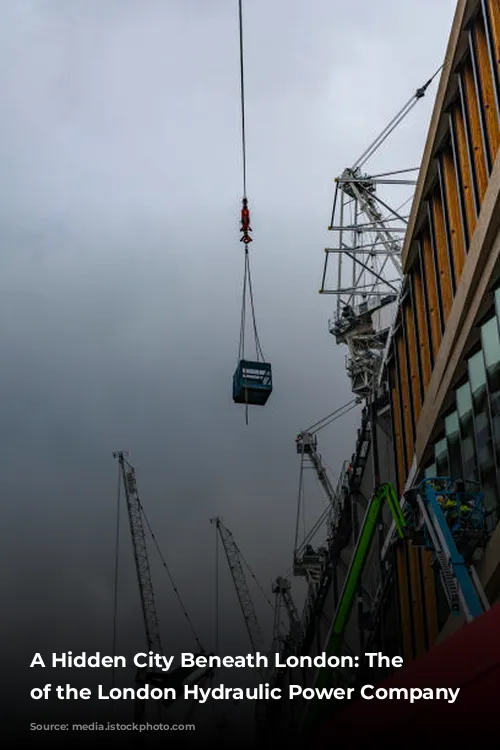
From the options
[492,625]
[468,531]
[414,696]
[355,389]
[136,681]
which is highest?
[355,389]

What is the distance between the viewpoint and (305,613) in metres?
63.7

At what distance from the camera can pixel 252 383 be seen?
4866 cm

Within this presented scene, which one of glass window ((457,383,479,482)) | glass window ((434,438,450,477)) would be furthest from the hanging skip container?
glass window ((457,383,479,482))

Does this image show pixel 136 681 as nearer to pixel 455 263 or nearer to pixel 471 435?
pixel 471 435

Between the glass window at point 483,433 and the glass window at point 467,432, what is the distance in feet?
1.69

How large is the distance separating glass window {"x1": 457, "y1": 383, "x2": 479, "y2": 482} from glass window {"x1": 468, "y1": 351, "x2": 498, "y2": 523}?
516 millimetres

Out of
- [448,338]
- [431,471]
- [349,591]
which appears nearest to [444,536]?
[349,591]

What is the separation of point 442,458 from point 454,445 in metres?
1.65

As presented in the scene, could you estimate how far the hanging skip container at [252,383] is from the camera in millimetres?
48500

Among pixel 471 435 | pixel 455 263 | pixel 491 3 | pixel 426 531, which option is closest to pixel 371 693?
pixel 426 531

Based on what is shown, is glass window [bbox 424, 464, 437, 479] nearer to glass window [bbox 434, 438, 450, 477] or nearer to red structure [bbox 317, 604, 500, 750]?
glass window [bbox 434, 438, 450, 477]

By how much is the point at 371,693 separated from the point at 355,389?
60953mm

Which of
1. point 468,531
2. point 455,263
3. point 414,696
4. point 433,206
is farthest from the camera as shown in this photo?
point 433,206

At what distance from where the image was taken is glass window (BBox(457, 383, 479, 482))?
27562mm
